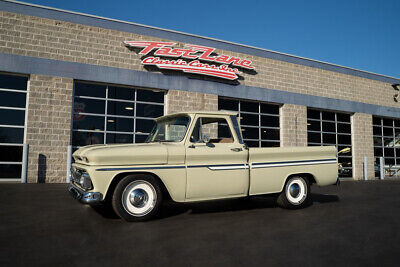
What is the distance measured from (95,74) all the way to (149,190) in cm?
797

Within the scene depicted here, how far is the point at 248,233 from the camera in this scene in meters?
4.29

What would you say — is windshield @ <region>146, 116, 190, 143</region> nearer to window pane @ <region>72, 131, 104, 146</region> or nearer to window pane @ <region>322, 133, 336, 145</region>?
window pane @ <region>72, 131, 104, 146</region>

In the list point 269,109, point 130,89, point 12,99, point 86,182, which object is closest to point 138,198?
point 86,182

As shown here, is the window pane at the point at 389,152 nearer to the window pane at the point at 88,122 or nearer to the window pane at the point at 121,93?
the window pane at the point at 121,93

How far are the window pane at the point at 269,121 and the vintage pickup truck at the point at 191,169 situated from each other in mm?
8367

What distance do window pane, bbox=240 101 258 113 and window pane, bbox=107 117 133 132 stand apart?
17.8 ft

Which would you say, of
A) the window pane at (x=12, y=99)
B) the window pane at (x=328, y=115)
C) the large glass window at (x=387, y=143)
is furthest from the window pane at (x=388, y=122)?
the window pane at (x=12, y=99)

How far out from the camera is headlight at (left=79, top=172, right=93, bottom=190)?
4.77 meters

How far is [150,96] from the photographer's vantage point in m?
12.9

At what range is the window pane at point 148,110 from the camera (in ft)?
41.9

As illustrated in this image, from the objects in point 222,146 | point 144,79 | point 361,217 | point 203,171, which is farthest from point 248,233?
point 144,79

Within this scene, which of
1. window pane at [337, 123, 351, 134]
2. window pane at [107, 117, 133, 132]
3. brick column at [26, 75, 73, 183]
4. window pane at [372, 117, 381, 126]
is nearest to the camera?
brick column at [26, 75, 73, 183]

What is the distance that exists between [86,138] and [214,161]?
8002 millimetres

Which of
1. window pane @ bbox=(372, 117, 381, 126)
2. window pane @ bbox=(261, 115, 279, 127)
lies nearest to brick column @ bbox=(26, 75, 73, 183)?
window pane @ bbox=(261, 115, 279, 127)
